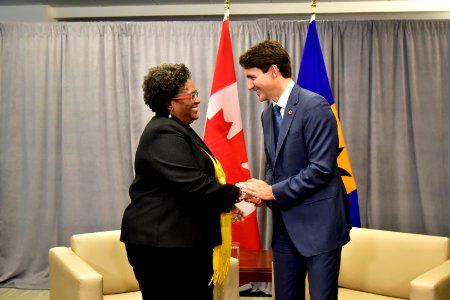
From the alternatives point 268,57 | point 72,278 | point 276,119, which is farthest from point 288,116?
point 72,278

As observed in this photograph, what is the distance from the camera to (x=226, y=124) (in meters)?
4.12

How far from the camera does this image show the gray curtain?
461cm

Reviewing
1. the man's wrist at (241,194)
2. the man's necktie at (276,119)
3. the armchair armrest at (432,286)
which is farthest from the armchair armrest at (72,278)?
the armchair armrest at (432,286)

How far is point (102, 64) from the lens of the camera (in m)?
4.77

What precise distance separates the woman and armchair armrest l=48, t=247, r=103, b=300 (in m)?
0.84

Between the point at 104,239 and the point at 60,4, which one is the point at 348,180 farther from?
the point at 60,4

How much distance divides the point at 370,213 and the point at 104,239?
2312mm

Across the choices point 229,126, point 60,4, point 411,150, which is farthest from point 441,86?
point 60,4

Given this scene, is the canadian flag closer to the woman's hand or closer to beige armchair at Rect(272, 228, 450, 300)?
beige armchair at Rect(272, 228, 450, 300)

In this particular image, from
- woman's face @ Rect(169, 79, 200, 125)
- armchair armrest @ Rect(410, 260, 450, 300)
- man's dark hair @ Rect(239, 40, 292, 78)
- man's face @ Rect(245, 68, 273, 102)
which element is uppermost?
man's dark hair @ Rect(239, 40, 292, 78)

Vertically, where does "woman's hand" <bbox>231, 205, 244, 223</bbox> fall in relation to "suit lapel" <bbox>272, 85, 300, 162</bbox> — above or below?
below

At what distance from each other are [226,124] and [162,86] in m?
1.81

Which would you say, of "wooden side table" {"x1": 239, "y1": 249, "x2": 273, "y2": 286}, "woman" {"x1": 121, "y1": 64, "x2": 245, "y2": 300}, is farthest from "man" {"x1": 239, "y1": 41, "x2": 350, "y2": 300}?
"wooden side table" {"x1": 239, "y1": 249, "x2": 273, "y2": 286}

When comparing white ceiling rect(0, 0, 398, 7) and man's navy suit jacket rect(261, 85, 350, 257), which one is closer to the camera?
man's navy suit jacket rect(261, 85, 350, 257)
